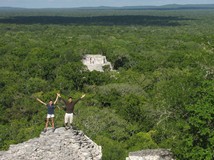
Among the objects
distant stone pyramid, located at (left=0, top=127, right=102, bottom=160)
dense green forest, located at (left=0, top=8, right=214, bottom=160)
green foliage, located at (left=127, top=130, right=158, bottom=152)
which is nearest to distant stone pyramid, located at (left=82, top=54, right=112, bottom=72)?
dense green forest, located at (left=0, top=8, right=214, bottom=160)

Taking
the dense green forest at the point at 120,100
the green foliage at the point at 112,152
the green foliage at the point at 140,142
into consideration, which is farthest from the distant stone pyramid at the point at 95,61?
the green foliage at the point at 112,152

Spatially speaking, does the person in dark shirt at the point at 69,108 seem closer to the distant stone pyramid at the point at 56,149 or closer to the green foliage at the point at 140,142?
the distant stone pyramid at the point at 56,149

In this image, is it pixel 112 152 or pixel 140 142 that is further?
pixel 140 142

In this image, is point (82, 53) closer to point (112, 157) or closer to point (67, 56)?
point (67, 56)

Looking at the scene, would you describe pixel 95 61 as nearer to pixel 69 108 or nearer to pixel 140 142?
pixel 140 142

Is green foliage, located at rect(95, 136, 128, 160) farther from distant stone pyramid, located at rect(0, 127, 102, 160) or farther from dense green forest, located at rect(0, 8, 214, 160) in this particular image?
distant stone pyramid, located at rect(0, 127, 102, 160)

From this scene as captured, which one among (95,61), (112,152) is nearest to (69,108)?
(112,152)

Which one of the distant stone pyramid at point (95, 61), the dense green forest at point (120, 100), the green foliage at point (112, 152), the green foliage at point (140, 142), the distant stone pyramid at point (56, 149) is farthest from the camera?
the distant stone pyramid at point (95, 61)

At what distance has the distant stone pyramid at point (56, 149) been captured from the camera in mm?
16094

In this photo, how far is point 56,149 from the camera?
16.5 m

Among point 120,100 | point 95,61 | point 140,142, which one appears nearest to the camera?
point 140,142

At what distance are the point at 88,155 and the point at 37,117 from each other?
18.0 metres

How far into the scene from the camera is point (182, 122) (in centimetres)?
1842

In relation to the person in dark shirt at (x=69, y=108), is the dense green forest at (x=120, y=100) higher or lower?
lower
